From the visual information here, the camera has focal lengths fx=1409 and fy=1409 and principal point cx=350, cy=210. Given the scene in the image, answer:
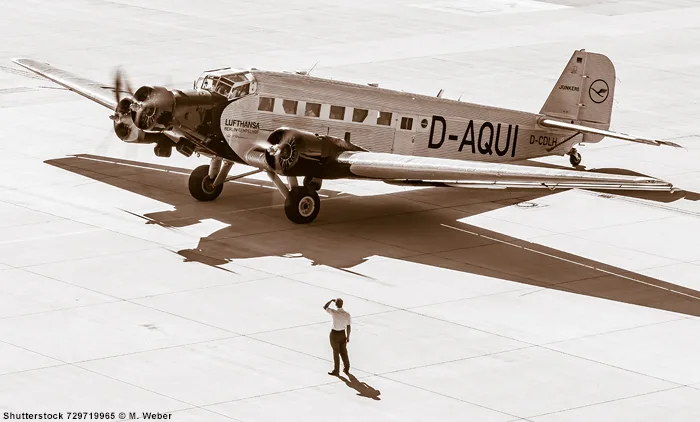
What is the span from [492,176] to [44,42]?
105 ft

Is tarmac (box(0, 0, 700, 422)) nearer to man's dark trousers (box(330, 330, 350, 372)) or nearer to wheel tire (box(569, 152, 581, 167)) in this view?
man's dark trousers (box(330, 330, 350, 372))

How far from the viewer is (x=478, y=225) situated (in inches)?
1416

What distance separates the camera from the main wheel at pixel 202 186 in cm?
3716

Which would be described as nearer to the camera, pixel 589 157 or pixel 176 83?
pixel 589 157

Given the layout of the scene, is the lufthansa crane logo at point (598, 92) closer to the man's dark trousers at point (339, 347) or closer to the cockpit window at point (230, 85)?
the cockpit window at point (230, 85)

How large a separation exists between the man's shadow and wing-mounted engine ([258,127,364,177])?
31.8ft

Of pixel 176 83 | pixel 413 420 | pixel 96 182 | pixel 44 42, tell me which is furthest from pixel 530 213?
pixel 44 42

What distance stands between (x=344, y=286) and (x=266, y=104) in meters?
6.98

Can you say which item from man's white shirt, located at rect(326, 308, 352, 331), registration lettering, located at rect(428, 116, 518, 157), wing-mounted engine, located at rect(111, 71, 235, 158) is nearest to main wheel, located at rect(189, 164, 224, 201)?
wing-mounted engine, located at rect(111, 71, 235, 158)

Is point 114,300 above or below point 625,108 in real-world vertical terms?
below

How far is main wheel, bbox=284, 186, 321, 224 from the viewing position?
1377 inches

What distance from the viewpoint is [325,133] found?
3628cm

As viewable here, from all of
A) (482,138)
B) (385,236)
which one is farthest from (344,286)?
(482,138)

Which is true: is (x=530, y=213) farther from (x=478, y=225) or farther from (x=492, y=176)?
(x=492, y=176)
